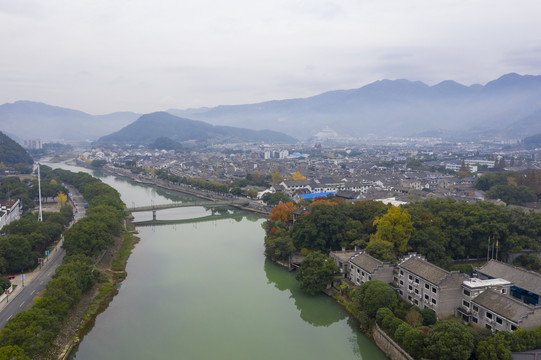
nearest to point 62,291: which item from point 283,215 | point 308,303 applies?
point 308,303

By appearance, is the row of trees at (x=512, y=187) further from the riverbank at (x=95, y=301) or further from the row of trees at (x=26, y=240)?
the row of trees at (x=26, y=240)

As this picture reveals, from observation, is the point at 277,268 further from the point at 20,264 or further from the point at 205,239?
the point at 20,264

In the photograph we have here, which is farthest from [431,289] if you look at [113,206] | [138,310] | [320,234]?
[113,206]

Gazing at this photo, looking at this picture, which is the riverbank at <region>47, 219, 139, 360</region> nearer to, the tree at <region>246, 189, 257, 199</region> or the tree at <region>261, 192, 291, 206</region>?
the tree at <region>261, 192, 291, 206</region>

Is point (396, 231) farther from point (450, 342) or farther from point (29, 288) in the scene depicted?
point (29, 288)

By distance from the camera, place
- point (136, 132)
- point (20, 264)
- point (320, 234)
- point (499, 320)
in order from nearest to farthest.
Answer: point (499, 320) < point (20, 264) < point (320, 234) < point (136, 132)

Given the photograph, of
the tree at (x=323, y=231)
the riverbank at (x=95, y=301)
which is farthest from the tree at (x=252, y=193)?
the tree at (x=323, y=231)
